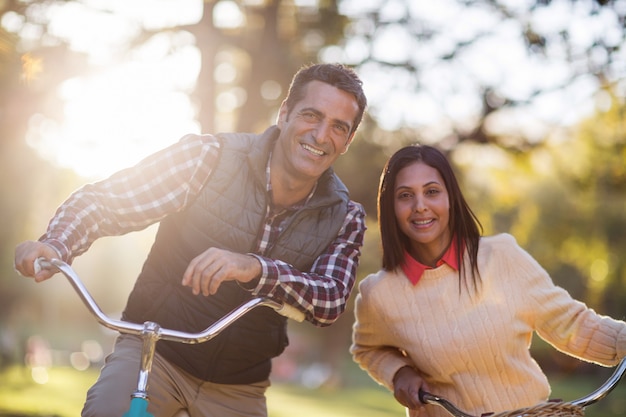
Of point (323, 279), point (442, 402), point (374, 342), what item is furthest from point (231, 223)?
point (442, 402)

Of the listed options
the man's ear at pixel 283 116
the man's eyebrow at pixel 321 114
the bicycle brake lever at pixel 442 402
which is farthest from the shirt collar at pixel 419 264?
the man's ear at pixel 283 116

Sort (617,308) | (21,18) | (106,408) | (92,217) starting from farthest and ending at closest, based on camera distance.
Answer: (617,308)
(21,18)
(92,217)
(106,408)

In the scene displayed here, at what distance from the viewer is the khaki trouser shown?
341 cm

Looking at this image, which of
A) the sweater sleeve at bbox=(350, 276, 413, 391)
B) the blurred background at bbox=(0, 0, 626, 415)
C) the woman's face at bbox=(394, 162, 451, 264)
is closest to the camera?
the woman's face at bbox=(394, 162, 451, 264)

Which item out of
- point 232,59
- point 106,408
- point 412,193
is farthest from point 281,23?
point 106,408

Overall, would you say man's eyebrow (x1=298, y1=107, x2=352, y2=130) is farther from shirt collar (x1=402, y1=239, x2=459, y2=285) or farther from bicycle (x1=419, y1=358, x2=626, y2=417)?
bicycle (x1=419, y1=358, x2=626, y2=417)

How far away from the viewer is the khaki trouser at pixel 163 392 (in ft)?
11.2

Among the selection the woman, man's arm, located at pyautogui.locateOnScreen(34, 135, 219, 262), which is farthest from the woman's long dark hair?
man's arm, located at pyautogui.locateOnScreen(34, 135, 219, 262)

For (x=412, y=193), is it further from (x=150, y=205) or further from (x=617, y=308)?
(x=617, y=308)

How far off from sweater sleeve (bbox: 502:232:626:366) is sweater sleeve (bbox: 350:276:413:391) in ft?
2.13

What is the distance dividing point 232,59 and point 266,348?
11.0 meters


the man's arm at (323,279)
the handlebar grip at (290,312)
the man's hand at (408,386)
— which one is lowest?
the man's hand at (408,386)

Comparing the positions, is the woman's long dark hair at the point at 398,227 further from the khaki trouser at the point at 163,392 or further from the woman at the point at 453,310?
the khaki trouser at the point at 163,392

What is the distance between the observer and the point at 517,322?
3973mm
